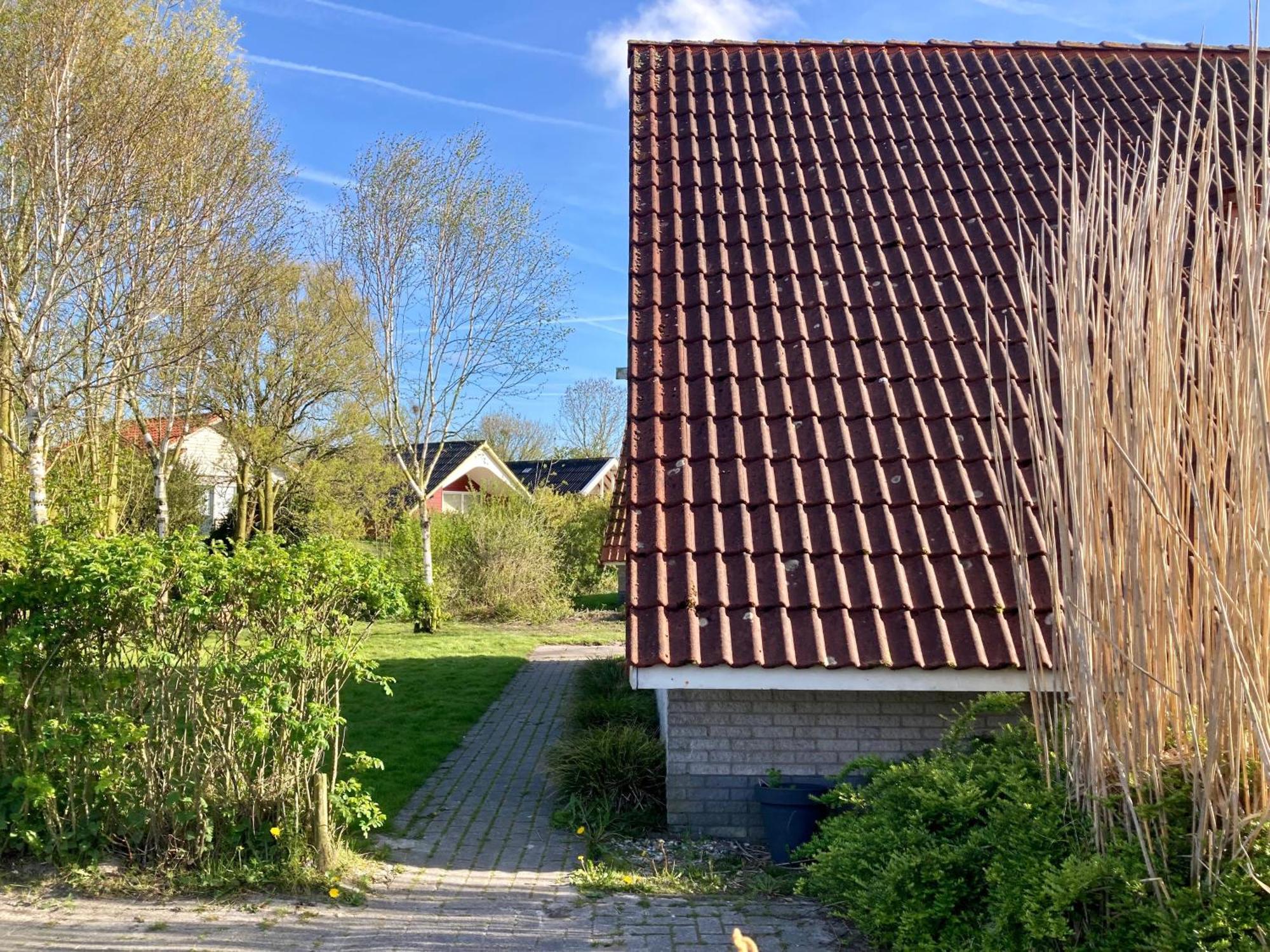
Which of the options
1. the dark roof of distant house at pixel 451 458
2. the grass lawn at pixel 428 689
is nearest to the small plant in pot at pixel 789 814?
the grass lawn at pixel 428 689

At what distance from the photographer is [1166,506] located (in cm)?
313

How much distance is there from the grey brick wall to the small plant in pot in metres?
0.21

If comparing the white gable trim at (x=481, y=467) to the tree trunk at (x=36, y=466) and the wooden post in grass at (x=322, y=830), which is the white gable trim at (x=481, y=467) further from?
the wooden post in grass at (x=322, y=830)

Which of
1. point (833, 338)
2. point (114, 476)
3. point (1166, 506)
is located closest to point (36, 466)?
point (114, 476)

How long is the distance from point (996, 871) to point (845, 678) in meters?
1.56

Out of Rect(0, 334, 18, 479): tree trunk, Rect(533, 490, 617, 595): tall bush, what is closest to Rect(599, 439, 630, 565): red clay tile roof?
Rect(0, 334, 18, 479): tree trunk

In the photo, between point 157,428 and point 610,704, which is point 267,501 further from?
point 610,704

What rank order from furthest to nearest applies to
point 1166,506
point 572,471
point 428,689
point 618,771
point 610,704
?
point 572,471, point 428,689, point 610,704, point 618,771, point 1166,506

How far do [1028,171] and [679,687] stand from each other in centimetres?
525

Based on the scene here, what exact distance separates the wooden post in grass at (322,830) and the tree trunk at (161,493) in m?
13.7

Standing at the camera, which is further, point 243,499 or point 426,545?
point 243,499

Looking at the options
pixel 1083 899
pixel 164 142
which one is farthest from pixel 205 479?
pixel 1083 899

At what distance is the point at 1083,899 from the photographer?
3.38m

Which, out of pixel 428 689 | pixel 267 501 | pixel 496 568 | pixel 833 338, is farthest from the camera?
pixel 267 501
